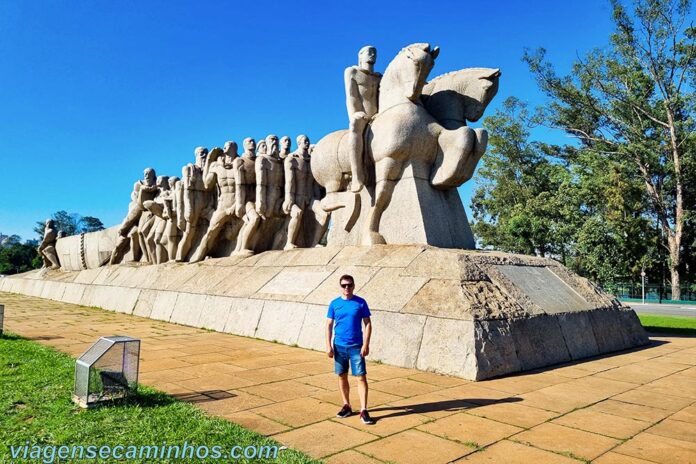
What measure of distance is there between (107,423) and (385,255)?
15.7 feet

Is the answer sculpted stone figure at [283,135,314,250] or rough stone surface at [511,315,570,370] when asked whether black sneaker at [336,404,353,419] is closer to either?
rough stone surface at [511,315,570,370]

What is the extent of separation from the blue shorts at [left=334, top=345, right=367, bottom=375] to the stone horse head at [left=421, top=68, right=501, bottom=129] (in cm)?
581

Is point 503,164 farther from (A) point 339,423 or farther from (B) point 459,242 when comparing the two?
(A) point 339,423

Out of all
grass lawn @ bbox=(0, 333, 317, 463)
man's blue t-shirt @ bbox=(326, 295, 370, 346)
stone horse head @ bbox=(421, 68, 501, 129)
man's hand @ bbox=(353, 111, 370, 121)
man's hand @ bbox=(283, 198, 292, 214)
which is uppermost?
stone horse head @ bbox=(421, 68, 501, 129)

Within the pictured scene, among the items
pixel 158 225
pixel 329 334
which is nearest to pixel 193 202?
pixel 158 225

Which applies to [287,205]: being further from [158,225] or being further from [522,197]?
[522,197]

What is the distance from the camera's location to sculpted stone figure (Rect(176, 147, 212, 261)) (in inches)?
547

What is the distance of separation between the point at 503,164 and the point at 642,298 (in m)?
11.6

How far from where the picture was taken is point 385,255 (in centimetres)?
766

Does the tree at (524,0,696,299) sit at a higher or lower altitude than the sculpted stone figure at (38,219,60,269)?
higher

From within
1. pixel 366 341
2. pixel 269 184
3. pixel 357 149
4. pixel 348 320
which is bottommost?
pixel 366 341

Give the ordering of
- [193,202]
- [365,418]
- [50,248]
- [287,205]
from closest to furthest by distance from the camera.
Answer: [365,418]
[287,205]
[193,202]
[50,248]

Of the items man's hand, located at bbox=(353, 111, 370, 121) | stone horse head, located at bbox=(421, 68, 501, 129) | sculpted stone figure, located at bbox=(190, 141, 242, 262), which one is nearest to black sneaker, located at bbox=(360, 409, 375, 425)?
man's hand, located at bbox=(353, 111, 370, 121)

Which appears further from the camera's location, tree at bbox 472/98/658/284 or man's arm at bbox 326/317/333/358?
tree at bbox 472/98/658/284
